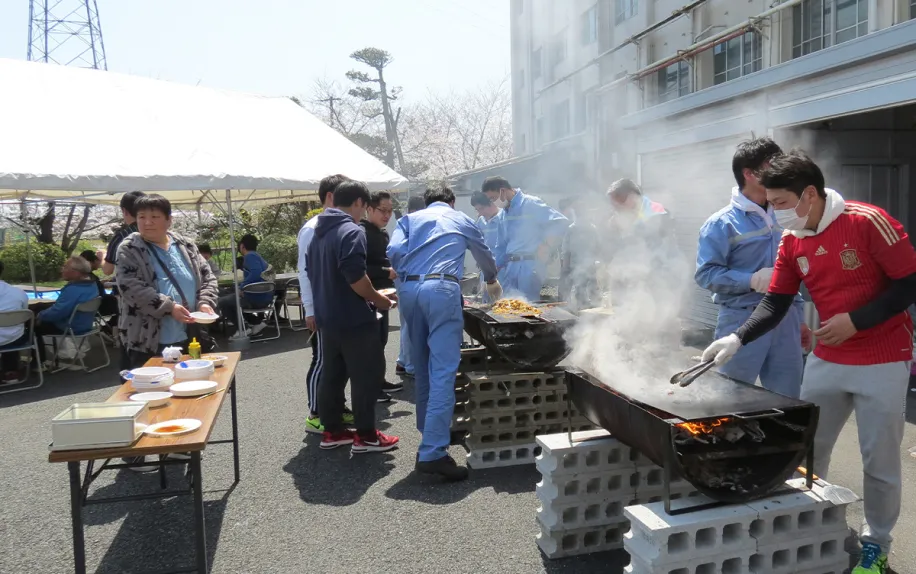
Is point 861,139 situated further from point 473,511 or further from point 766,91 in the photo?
point 473,511

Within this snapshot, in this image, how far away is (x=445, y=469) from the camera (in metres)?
3.92

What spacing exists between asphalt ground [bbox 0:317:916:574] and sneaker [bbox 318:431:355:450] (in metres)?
0.06

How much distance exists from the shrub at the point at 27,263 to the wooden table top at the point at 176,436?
778 inches

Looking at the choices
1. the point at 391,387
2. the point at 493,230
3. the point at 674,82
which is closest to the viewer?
the point at 391,387

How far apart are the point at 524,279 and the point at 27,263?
63.5 ft

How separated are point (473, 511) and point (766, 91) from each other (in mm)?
5771

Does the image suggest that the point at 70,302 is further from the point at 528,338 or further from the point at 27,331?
the point at 528,338

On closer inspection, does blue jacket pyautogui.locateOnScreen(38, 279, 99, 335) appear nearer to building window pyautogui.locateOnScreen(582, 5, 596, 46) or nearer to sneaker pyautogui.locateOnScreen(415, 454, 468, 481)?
sneaker pyautogui.locateOnScreen(415, 454, 468, 481)

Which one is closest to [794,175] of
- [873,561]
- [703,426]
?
[703,426]

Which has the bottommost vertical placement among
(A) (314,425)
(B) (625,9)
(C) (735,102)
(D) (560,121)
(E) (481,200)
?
(A) (314,425)

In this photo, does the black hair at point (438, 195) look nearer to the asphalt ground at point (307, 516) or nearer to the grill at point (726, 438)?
the asphalt ground at point (307, 516)

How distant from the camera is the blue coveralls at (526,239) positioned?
6.66 meters

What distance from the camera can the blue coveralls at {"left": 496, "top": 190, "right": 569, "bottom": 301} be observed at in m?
6.66

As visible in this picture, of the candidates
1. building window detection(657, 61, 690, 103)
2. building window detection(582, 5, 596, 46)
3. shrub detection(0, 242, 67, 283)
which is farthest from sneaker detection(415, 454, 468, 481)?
shrub detection(0, 242, 67, 283)
